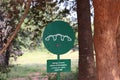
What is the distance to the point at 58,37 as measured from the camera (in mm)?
6270

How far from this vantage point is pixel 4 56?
1366cm

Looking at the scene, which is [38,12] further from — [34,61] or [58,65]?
[34,61]

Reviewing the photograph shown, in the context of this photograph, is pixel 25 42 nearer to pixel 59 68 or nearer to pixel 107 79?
pixel 59 68

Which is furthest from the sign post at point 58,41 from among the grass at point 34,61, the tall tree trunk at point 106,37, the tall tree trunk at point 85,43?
the grass at point 34,61

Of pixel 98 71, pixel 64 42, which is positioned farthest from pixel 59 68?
pixel 98 71

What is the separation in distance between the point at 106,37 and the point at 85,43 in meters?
3.38

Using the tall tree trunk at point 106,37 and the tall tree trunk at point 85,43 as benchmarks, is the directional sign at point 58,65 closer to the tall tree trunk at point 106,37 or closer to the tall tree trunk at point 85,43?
the tall tree trunk at point 106,37

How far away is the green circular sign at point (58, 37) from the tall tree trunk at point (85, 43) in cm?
169

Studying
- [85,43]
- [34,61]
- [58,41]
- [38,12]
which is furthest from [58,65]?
[34,61]

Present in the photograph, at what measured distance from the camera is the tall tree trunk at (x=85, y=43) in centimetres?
801

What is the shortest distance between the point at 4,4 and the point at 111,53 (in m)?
7.10

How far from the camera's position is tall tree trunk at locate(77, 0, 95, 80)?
8.01 metres

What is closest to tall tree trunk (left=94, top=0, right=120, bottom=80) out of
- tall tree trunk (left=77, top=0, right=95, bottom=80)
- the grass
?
→ tall tree trunk (left=77, top=0, right=95, bottom=80)

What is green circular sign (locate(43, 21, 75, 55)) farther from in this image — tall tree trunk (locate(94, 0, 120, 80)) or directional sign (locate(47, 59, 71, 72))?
tall tree trunk (locate(94, 0, 120, 80))
